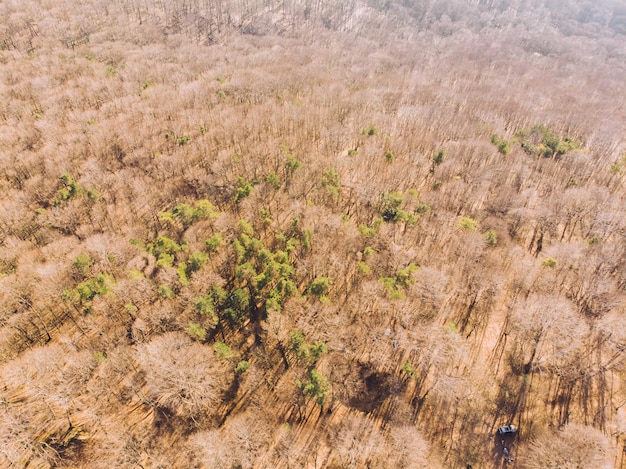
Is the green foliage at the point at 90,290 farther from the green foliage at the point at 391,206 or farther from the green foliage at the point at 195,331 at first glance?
the green foliage at the point at 391,206

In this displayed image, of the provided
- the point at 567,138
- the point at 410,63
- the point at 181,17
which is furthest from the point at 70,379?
the point at 181,17

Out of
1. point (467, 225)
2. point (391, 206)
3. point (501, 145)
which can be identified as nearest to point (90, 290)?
point (391, 206)

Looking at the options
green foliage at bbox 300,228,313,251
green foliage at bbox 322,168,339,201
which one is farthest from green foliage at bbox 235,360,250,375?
green foliage at bbox 322,168,339,201

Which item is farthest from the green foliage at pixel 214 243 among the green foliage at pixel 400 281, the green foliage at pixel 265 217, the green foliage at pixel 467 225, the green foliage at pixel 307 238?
the green foliage at pixel 467 225

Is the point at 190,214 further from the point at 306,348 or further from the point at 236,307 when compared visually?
the point at 306,348

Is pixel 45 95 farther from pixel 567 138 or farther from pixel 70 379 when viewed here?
pixel 567 138
